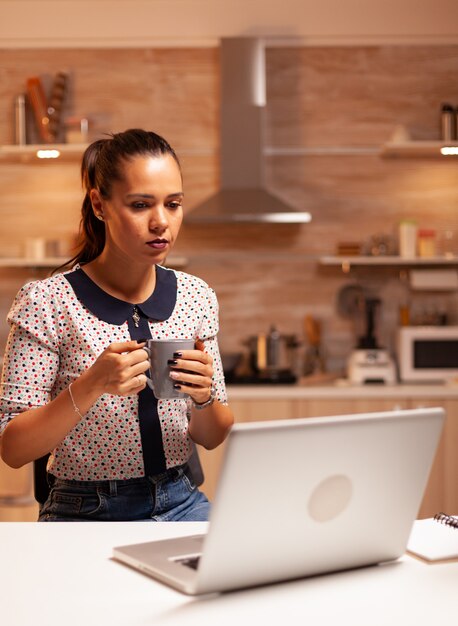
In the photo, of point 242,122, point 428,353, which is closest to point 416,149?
point 242,122

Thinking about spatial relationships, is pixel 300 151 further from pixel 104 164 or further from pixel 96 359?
pixel 96 359

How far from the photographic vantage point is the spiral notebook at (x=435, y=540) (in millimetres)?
1279

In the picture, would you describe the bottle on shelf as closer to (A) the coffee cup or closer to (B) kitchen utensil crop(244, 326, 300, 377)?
(B) kitchen utensil crop(244, 326, 300, 377)

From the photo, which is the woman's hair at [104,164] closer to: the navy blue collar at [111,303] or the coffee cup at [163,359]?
the navy blue collar at [111,303]

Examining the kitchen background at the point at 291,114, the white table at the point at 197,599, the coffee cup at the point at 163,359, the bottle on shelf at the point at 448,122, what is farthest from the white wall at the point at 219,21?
the white table at the point at 197,599

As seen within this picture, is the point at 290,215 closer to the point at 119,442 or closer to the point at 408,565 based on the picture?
the point at 119,442

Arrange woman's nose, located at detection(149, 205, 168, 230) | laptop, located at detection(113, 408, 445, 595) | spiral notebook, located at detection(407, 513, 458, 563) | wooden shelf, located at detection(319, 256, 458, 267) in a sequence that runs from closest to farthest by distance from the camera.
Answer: laptop, located at detection(113, 408, 445, 595) → spiral notebook, located at detection(407, 513, 458, 563) → woman's nose, located at detection(149, 205, 168, 230) → wooden shelf, located at detection(319, 256, 458, 267)

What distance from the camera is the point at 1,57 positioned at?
14.6 ft

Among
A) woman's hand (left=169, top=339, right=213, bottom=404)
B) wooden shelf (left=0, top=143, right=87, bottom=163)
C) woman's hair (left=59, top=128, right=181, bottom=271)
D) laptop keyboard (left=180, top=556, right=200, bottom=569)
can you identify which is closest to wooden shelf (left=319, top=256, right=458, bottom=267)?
wooden shelf (left=0, top=143, right=87, bottom=163)

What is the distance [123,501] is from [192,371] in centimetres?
37

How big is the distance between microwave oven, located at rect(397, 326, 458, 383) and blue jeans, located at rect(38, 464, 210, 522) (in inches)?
97.9

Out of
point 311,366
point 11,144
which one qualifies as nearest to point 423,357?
point 311,366

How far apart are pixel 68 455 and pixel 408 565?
0.83 metres

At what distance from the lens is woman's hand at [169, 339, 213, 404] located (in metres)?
1.55
